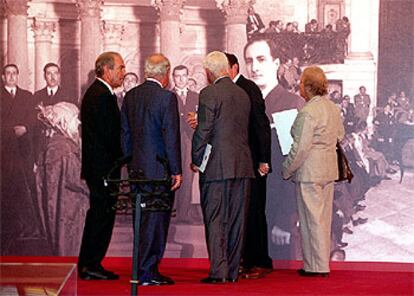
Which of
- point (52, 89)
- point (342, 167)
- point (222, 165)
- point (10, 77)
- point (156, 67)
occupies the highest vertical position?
Answer: point (156, 67)

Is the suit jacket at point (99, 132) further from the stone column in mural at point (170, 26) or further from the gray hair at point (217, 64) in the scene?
the stone column in mural at point (170, 26)

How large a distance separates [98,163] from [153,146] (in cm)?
53

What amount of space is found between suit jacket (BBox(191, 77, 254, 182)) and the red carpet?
2.62ft

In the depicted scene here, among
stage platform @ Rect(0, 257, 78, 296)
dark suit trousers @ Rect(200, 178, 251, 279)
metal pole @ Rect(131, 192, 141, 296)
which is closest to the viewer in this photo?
stage platform @ Rect(0, 257, 78, 296)

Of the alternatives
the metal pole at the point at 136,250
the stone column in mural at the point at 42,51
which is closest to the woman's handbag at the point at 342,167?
the metal pole at the point at 136,250

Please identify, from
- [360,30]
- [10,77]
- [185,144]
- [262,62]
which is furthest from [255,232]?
[10,77]

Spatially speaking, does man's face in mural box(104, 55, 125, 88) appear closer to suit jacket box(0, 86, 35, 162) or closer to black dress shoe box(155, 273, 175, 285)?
black dress shoe box(155, 273, 175, 285)

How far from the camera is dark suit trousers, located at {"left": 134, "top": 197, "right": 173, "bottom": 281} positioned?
6.68m

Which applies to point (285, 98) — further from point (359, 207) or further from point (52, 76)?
point (52, 76)

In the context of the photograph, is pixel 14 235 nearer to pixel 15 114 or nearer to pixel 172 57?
pixel 15 114

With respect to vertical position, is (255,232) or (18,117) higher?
(18,117)

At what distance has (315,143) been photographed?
24.1 feet

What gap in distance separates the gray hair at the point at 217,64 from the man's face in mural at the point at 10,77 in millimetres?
2640

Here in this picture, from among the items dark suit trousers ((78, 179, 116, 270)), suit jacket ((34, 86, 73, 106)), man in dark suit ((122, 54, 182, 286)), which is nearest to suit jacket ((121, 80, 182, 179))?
man in dark suit ((122, 54, 182, 286))
